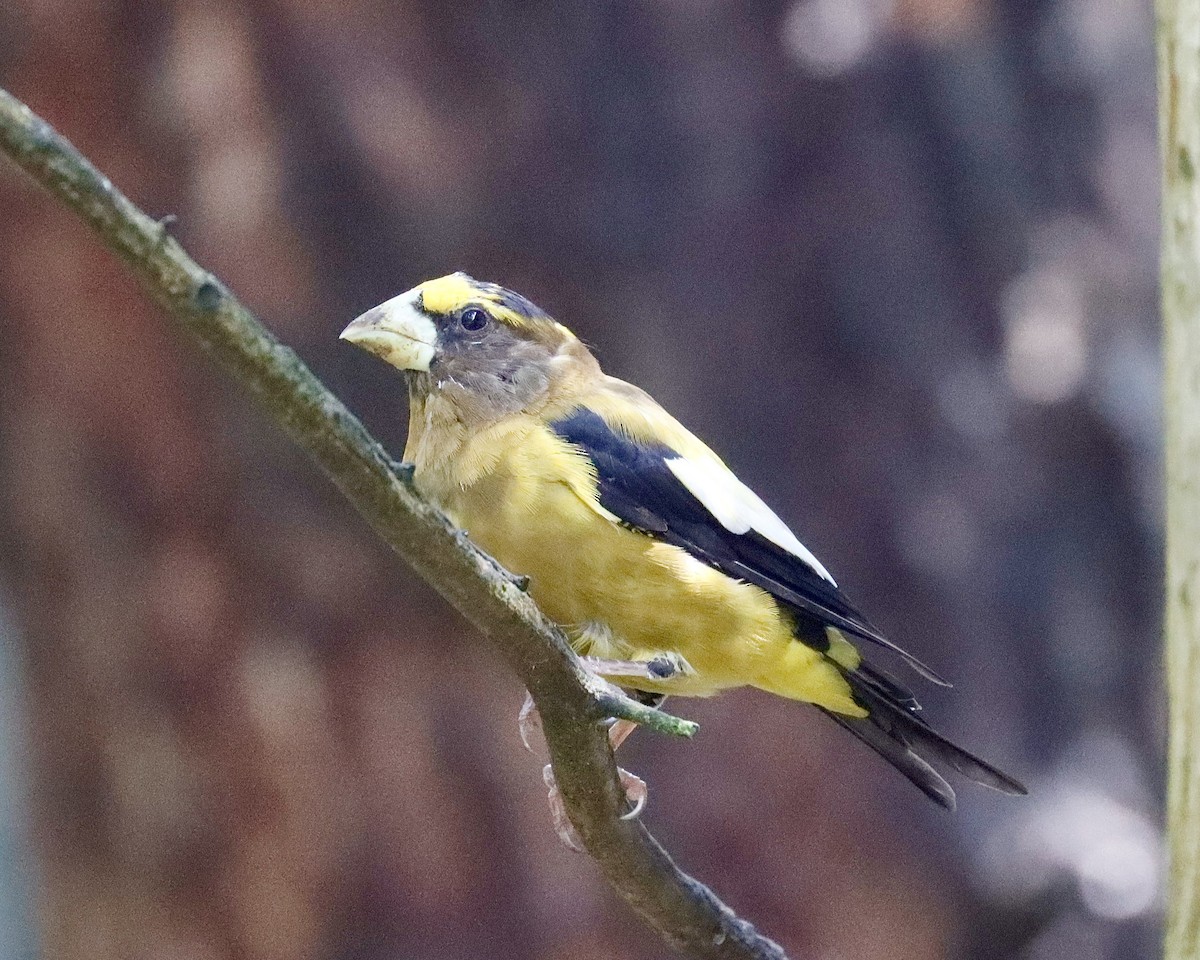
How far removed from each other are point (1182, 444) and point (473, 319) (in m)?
1.13

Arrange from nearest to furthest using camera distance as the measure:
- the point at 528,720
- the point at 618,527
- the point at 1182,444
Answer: the point at 1182,444, the point at 618,527, the point at 528,720

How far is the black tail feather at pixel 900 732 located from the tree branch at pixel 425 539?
487 millimetres

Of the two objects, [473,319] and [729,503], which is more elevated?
[473,319]

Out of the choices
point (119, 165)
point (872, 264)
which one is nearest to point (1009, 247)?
point (872, 264)

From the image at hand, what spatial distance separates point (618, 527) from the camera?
2.30 metres

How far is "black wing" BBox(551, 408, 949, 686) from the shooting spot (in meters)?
2.33

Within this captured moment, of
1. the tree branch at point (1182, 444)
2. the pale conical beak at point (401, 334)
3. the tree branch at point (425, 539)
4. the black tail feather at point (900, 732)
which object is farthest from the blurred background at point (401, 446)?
the tree branch at point (425, 539)

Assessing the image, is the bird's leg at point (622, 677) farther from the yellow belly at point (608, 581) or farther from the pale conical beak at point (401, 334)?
the pale conical beak at point (401, 334)

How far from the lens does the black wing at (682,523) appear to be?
2332 mm

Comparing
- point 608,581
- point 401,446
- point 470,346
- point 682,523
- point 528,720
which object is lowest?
point 528,720

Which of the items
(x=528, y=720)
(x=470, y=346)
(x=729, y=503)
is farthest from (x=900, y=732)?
(x=470, y=346)

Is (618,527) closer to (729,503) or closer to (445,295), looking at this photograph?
(729,503)

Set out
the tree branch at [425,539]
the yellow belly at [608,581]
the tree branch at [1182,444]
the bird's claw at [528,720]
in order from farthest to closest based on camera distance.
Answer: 1. the bird's claw at [528,720]
2. the yellow belly at [608,581]
3. the tree branch at [1182,444]
4. the tree branch at [425,539]

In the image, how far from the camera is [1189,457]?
2.19 metres
